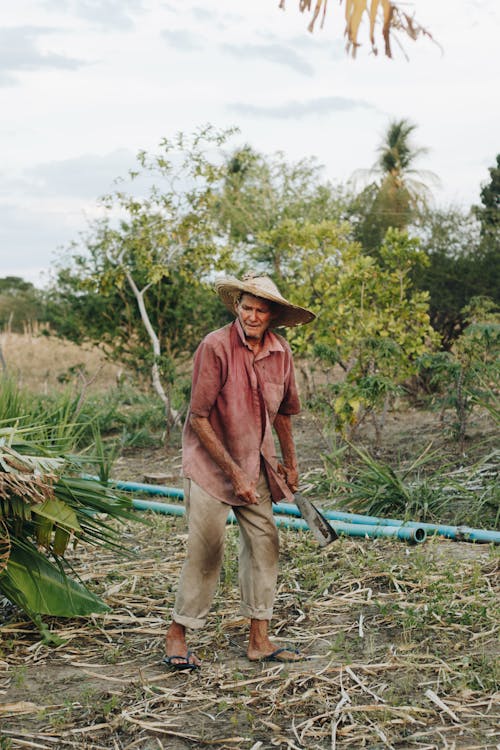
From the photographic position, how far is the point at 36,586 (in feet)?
13.7

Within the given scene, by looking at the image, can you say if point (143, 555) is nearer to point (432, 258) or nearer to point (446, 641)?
point (446, 641)

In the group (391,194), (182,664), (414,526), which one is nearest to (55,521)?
(182,664)

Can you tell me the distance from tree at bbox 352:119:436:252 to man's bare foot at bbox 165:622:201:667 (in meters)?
18.3

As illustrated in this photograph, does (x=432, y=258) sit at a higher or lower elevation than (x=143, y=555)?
higher

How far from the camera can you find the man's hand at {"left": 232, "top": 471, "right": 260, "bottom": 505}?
375cm

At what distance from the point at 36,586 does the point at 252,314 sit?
5.36 feet

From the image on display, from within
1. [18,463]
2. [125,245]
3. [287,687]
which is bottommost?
[287,687]

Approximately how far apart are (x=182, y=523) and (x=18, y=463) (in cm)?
262

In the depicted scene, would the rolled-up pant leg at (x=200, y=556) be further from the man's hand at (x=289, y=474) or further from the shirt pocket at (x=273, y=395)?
the shirt pocket at (x=273, y=395)

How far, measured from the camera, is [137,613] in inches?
179

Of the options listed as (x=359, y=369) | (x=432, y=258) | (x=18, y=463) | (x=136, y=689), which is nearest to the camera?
(x=136, y=689)

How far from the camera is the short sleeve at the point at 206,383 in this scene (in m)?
3.79

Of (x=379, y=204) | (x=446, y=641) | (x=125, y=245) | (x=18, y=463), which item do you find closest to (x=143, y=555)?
(x=18, y=463)

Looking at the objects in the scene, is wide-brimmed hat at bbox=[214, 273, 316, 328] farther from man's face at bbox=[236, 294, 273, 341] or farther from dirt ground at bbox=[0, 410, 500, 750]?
dirt ground at bbox=[0, 410, 500, 750]
